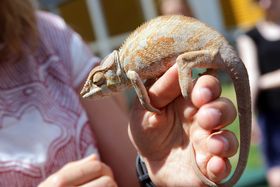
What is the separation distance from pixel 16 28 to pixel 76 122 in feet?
1.15

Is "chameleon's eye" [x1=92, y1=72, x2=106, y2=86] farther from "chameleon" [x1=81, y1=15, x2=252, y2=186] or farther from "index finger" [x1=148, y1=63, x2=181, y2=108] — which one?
"index finger" [x1=148, y1=63, x2=181, y2=108]

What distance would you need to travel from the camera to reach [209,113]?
1.23 meters

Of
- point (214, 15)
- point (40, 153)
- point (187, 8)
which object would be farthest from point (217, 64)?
point (214, 15)

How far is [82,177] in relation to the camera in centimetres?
148

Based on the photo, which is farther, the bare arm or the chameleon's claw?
the bare arm

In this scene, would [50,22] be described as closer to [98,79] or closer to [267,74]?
[98,79]

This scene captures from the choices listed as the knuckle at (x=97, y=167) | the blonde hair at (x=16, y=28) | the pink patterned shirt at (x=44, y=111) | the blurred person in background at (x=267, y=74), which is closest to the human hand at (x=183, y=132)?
the knuckle at (x=97, y=167)

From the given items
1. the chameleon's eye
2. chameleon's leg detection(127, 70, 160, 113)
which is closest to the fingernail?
chameleon's leg detection(127, 70, 160, 113)

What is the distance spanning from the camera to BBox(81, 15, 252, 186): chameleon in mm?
1252

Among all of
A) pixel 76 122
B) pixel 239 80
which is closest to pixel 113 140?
pixel 76 122

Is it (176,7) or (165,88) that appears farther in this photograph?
(176,7)

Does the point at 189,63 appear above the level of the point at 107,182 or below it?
above

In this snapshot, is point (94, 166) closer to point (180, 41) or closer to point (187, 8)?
point (180, 41)

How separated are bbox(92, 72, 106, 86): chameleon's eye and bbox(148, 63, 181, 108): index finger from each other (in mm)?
104
